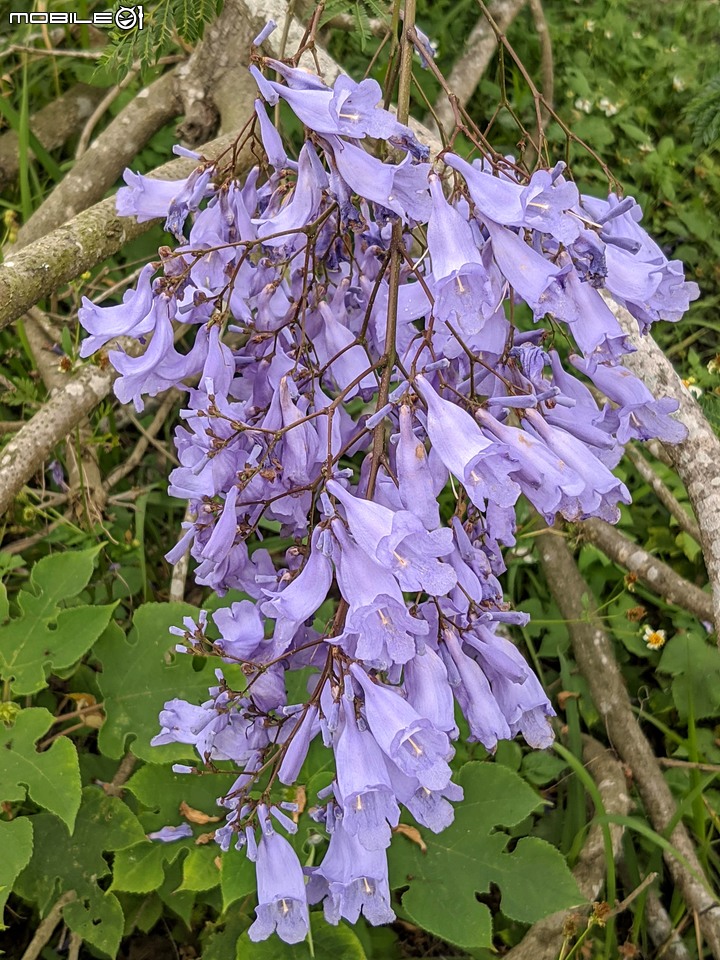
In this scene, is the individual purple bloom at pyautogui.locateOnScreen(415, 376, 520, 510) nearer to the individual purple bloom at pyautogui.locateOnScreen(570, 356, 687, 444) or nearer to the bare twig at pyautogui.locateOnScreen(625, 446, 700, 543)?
the individual purple bloom at pyautogui.locateOnScreen(570, 356, 687, 444)

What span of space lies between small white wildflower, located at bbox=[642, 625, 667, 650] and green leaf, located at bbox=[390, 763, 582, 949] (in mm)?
911

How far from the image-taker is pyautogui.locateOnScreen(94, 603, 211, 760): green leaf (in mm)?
1931

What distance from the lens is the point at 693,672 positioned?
2.42 meters

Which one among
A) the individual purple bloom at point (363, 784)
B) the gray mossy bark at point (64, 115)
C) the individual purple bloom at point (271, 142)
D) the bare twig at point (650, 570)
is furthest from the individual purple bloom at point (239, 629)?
the gray mossy bark at point (64, 115)

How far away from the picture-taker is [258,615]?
1336 mm

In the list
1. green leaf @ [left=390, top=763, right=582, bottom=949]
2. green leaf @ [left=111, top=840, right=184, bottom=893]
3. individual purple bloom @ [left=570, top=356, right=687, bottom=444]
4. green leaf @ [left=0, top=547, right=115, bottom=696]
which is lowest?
green leaf @ [left=111, top=840, right=184, bottom=893]

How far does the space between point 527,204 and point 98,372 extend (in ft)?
4.34

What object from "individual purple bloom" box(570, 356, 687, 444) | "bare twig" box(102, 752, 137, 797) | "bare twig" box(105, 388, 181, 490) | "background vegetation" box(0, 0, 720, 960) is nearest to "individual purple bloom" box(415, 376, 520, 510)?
"individual purple bloom" box(570, 356, 687, 444)

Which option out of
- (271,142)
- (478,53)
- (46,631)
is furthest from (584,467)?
(478,53)

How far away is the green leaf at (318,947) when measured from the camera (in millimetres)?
1683

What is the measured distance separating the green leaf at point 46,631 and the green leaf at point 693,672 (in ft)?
5.42

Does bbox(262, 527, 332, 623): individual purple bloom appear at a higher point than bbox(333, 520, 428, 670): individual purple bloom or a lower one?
lower

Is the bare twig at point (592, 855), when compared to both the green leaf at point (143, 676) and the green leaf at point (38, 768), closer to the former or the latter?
the green leaf at point (143, 676)

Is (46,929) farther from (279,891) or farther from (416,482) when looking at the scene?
(416,482)
